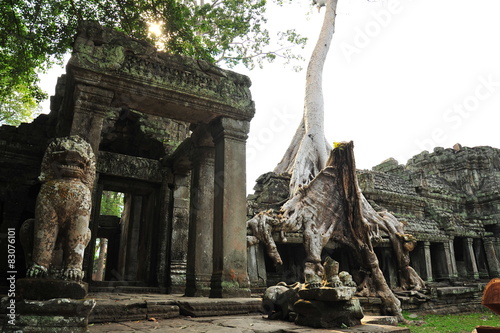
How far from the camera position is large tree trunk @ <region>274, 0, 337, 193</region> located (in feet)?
45.1

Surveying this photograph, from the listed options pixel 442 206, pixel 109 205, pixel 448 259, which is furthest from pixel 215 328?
pixel 109 205

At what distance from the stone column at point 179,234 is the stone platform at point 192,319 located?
2.85 m

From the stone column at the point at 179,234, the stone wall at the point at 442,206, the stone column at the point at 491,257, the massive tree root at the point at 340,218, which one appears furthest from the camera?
the stone column at the point at 491,257

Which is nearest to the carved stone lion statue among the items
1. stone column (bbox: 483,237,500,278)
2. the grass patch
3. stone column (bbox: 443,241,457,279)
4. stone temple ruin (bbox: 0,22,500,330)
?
stone temple ruin (bbox: 0,22,500,330)

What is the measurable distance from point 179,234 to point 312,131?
A: 388 inches

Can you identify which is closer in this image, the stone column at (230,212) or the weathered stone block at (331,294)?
the weathered stone block at (331,294)

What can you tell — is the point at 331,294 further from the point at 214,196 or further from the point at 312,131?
the point at 312,131

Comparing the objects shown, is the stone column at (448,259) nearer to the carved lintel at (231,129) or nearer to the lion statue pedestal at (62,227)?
the carved lintel at (231,129)

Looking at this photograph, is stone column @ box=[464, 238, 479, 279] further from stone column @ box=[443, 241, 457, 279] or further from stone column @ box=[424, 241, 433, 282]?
stone column @ box=[424, 241, 433, 282]

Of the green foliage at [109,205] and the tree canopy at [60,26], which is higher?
the tree canopy at [60,26]

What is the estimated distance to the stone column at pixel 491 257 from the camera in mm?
14852

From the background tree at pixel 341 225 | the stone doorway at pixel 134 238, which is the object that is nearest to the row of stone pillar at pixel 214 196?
the stone doorway at pixel 134 238

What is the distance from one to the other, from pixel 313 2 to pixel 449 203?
562 inches

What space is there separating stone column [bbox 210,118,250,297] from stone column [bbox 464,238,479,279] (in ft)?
43.7
